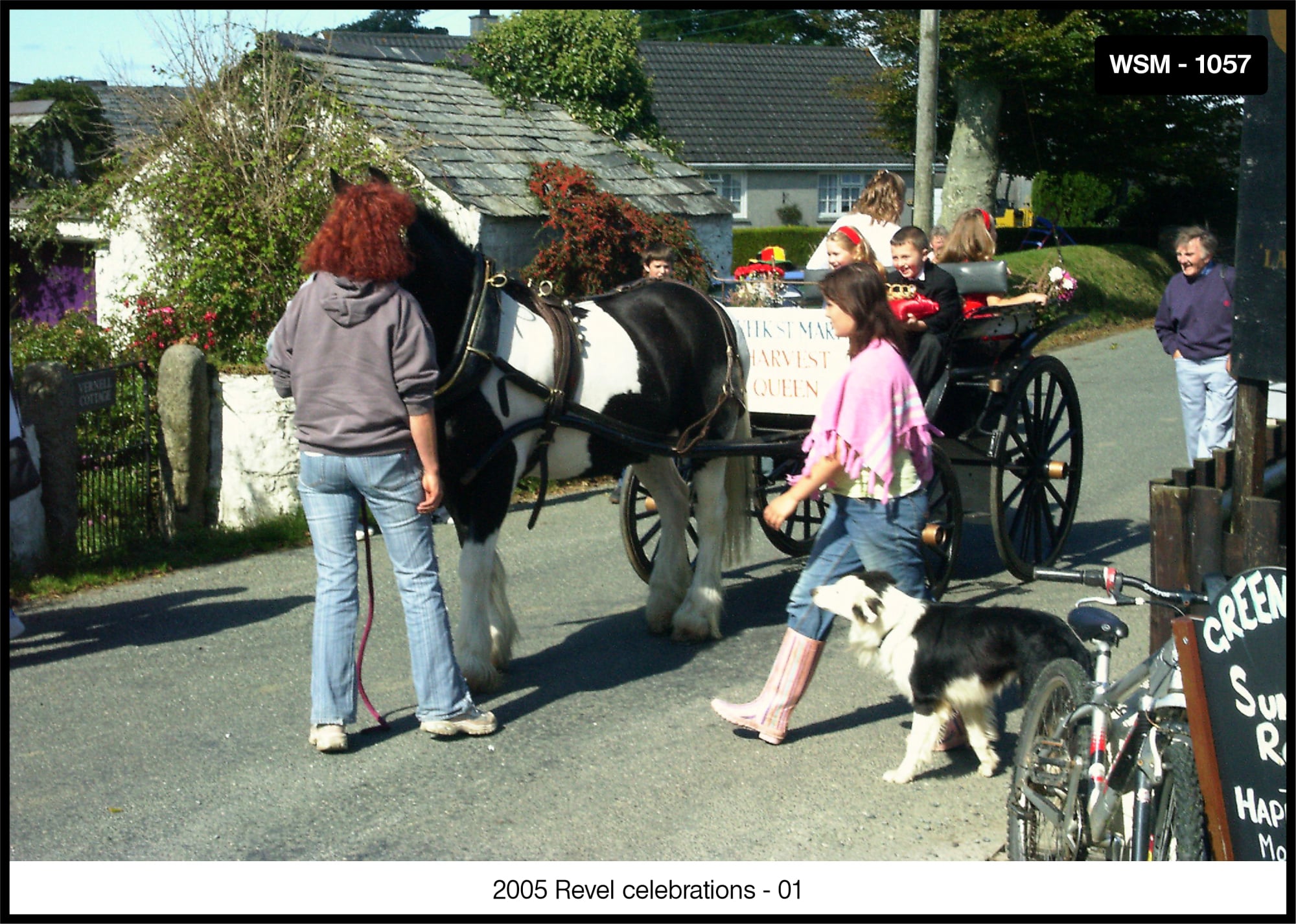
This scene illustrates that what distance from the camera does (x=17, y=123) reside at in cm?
1677

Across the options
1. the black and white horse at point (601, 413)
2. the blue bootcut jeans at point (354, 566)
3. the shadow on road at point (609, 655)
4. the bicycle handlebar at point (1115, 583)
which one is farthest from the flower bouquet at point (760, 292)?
the bicycle handlebar at point (1115, 583)

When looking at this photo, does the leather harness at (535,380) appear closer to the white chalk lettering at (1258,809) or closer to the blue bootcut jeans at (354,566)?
the blue bootcut jeans at (354,566)

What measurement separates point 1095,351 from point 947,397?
1294 centimetres

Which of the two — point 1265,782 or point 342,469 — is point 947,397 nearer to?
point 342,469

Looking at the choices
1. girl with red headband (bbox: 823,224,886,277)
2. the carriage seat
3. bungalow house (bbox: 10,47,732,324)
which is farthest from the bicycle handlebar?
bungalow house (bbox: 10,47,732,324)

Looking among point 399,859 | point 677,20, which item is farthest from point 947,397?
point 677,20

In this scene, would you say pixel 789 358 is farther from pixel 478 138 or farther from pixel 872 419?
pixel 478 138

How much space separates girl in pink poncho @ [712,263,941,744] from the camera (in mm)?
4898

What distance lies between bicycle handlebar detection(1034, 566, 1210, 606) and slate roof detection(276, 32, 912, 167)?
103ft

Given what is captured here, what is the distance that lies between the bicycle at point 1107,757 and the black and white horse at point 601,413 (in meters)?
2.55

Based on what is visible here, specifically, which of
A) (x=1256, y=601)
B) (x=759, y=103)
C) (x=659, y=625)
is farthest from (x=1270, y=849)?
(x=759, y=103)

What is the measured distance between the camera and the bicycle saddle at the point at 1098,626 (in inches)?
143

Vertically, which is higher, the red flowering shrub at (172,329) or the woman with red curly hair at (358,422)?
the red flowering shrub at (172,329)

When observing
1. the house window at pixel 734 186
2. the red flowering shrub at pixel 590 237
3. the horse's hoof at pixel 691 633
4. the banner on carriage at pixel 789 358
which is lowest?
the horse's hoof at pixel 691 633
